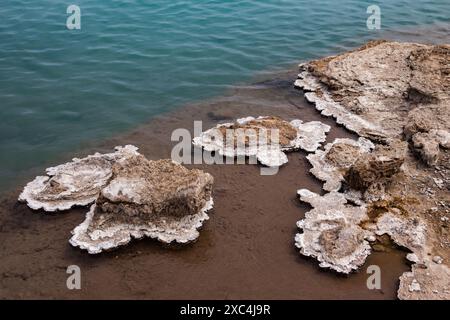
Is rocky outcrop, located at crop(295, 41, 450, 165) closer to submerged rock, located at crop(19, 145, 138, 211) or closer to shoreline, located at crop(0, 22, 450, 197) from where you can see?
shoreline, located at crop(0, 22, 450, 197)

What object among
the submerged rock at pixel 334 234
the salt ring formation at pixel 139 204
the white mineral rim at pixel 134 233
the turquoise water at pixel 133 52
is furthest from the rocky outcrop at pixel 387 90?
the white mineral rim at pixel 134 233

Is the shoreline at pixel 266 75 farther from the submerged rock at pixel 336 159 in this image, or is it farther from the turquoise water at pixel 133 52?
the submerged rock at pixel 336 159

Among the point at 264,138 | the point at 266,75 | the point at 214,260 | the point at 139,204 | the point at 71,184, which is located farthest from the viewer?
the point at 266,75

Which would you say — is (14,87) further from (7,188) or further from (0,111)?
(7,188)

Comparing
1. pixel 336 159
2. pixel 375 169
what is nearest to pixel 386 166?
pixel 375 169

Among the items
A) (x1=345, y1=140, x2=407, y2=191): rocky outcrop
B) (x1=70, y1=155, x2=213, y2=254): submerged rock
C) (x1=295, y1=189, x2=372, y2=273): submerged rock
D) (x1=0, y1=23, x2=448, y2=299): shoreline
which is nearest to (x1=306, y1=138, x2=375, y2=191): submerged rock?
(x1=0, y1=23, x2=448, y2=299): shoreline

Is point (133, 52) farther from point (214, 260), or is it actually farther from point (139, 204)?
point (214, 260)
